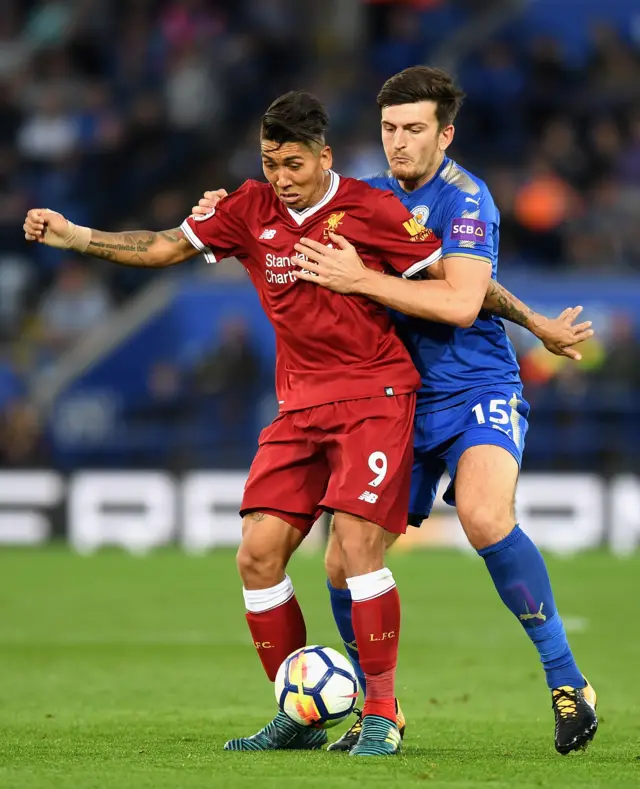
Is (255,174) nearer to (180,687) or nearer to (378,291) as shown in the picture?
(180,687)

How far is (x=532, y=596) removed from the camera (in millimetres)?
5629

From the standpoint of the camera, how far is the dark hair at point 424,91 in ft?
19.0

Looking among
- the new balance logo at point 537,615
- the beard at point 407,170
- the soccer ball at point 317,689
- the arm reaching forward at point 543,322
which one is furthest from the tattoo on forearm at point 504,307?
the soccer ball at point 317,689

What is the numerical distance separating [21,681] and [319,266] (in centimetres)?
370

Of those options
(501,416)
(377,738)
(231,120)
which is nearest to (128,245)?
(501,416)

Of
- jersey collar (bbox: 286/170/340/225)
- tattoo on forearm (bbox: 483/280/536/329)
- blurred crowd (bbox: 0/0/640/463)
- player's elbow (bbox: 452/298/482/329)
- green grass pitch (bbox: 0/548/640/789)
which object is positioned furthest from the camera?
blurred crowd (bbox: 0/0/640/463)

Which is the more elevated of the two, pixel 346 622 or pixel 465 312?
pixel 465 312

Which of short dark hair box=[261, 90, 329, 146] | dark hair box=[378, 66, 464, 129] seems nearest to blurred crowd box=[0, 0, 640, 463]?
dark hair box=[378, 66, 464, 129]

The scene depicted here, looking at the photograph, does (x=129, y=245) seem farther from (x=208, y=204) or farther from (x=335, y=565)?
(x=335, y=565)

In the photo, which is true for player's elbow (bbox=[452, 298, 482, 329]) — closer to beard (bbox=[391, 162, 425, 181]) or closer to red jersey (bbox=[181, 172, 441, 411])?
red jersey (bbox=[181, 172, 441, 411])

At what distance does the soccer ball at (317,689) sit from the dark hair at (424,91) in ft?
6.84

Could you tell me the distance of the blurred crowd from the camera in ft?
58.5

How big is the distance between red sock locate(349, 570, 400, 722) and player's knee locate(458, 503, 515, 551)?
0.37m

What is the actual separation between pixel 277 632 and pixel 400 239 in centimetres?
154
